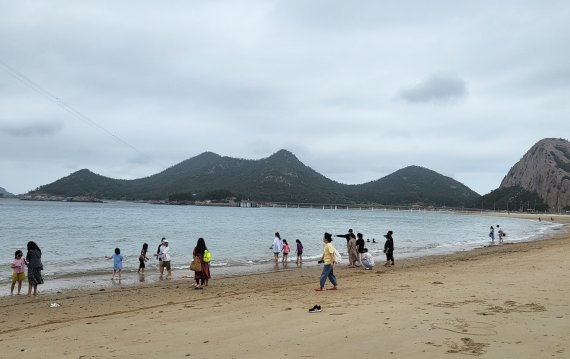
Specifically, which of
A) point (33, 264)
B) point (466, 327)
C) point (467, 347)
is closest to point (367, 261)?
point (466, 327)

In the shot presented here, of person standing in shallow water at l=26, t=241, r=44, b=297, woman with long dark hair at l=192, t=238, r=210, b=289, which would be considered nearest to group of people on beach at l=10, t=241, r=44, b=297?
person standing in shallow water at l=26, t=241, r=44, b=297

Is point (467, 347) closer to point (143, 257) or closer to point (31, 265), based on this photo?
point (31, 265)

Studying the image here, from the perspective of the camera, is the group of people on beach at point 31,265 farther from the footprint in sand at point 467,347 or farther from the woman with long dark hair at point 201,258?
the footprint in sand at point 467,347

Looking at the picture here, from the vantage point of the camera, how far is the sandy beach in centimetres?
665

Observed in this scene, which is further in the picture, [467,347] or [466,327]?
[466,327]

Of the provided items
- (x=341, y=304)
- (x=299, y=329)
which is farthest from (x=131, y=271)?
(x=299, y=329)

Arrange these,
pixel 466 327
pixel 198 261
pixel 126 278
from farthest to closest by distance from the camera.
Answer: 1. pixel 126 278
2. pixel 198 261
3. pixel 466 327

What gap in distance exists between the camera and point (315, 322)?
335 inches

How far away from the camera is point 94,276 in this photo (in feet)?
69.3

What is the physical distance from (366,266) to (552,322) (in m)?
13.5

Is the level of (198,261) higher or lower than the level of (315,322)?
higher

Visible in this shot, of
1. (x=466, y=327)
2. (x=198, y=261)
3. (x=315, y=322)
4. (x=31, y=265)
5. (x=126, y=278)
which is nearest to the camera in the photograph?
(x=466, y=327)

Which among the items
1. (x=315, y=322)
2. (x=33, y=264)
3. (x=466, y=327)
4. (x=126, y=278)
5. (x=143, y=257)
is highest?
(x=33, y=264)

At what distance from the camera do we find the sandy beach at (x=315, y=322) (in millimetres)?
6648
